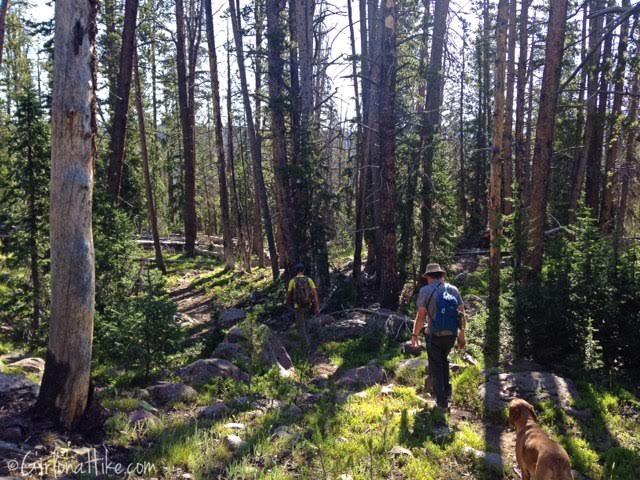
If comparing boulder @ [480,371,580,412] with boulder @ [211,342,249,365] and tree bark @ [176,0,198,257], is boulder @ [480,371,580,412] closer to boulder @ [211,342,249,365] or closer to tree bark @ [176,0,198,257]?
boulder @ [211,342,249,365]

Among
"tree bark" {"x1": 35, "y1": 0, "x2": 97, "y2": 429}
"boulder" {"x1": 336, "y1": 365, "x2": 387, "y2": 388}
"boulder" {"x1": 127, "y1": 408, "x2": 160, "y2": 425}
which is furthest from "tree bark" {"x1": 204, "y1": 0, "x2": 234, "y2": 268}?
"tree bark" {"x1": 35, "y1": 0, "x2": 97, "y2": 429}

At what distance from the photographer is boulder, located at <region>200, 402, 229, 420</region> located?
6.70 meters

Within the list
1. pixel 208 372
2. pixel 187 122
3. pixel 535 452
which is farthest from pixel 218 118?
pixel 535 452

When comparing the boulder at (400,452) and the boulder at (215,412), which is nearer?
the boulder at (400,452)

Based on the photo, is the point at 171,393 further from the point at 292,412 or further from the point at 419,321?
the point at 419,321

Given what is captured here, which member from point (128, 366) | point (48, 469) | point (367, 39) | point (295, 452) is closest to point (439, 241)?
point (367, 39)

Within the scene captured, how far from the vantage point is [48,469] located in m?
4.29

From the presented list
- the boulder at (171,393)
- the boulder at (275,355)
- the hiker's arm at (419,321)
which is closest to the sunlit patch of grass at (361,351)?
the boulder at (275,355)

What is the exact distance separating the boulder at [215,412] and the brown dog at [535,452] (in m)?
3.50

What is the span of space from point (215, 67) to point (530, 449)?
20.7 metres

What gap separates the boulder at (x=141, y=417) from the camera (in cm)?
596

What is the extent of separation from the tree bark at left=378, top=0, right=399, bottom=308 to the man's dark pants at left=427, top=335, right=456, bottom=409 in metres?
7.28

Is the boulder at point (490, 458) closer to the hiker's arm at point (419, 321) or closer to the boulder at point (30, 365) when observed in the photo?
the hiker's arm at point (419, 321)

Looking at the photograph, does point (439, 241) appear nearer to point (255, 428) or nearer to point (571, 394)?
point (571, 394)
